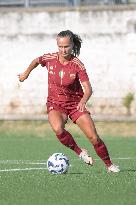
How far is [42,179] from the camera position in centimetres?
1204

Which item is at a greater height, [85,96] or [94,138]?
[85,96]

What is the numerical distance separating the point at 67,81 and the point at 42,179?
1.95m

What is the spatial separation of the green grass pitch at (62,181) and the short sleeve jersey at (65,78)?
1075 mm

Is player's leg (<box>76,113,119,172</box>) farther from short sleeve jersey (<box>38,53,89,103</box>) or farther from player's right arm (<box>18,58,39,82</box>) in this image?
player's right arm (<box>18,58,39,82</box>)

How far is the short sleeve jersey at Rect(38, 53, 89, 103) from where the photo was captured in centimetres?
1342

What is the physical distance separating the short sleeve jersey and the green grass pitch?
3.53 ft

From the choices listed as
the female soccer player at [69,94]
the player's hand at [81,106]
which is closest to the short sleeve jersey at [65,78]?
the female soccer player at [69,94]

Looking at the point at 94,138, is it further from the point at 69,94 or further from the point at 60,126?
the point at 69,94

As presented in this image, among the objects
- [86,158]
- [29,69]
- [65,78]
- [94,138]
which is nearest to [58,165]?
[86,158]

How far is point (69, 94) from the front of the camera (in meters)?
13.6

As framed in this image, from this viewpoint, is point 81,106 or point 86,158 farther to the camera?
point 86,158

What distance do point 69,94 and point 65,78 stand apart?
27 cm

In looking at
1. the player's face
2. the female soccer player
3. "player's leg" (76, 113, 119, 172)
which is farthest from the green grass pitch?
the player's face

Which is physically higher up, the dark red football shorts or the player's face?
the player's face
